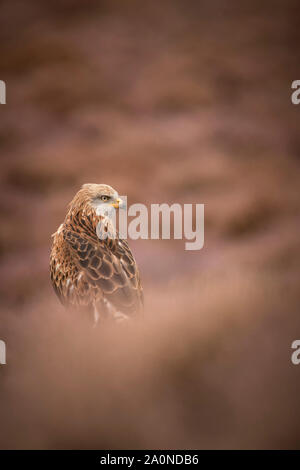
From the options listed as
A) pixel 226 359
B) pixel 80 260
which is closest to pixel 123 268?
pixel 80 260

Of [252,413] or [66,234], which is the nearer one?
[252,413]

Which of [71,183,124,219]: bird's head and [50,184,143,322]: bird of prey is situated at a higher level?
[71,183,124,219]: bird's head

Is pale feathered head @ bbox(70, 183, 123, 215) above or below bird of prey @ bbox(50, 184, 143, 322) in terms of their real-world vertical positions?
above

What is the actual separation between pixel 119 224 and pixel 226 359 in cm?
25

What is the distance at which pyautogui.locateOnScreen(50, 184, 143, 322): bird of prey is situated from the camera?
525mm

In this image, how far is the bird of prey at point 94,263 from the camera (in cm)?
52

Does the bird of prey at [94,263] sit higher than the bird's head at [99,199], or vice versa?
the bird's head at [99,199]

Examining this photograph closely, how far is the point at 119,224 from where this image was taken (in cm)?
60

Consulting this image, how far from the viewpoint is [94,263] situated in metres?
0.54

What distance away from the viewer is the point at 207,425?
0.43 metres

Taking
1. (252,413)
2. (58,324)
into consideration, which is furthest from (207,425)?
(58,324)
